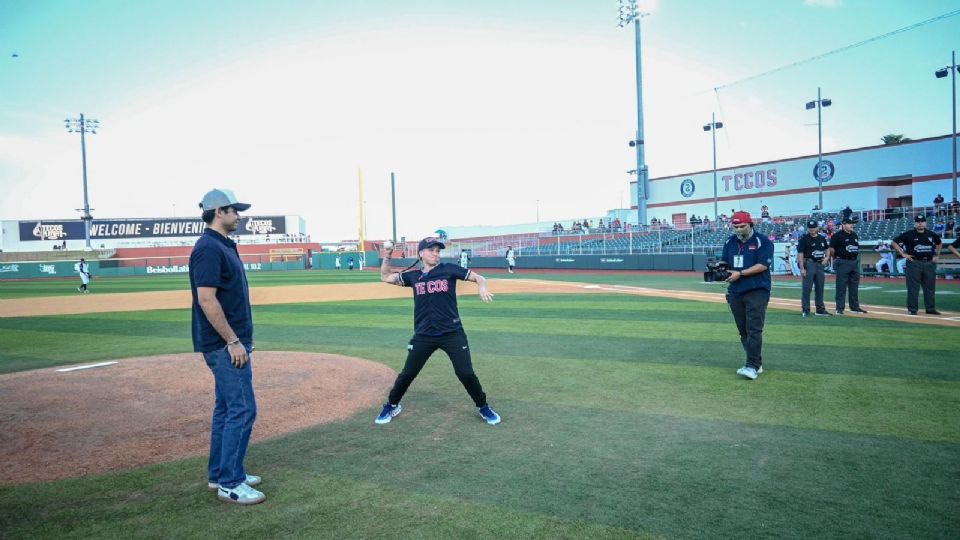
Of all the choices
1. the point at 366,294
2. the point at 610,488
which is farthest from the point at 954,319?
the point at 366,294

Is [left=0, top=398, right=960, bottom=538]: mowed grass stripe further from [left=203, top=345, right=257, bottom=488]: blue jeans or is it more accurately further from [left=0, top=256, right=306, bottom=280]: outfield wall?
[left=0, top=256, right=306, bottom=280]: outfield wall

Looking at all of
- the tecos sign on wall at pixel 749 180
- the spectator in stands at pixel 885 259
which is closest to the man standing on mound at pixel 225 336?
the spectator in stands at pixel 885 259

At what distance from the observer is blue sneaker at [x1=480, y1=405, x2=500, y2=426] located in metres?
5.46

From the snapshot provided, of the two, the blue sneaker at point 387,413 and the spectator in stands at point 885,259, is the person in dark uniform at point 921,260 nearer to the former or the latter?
the blue sneaker at point 387,413

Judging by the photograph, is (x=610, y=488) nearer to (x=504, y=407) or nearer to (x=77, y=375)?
(x=504, y=407)

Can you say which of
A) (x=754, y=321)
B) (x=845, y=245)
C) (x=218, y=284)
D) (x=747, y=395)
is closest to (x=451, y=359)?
(x=218, y=284)

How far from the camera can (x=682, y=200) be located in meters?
54.7

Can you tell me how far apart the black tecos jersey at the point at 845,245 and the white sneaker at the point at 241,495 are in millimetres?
12067

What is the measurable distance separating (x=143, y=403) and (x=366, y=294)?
15.9 metres

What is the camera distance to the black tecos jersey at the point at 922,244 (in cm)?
1148

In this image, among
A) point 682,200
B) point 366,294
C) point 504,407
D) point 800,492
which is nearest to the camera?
point 800,492

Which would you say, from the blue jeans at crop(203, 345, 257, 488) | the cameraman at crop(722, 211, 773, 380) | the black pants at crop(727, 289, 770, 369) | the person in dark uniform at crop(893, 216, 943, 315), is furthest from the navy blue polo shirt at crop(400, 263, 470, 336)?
the person in dark uniform at crop(893, 216, 943, 315)

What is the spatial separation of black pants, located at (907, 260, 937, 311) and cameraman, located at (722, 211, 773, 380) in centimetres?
702

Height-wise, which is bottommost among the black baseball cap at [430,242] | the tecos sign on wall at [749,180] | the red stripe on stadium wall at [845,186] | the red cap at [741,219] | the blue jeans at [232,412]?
the blue jeans at [232,412]
